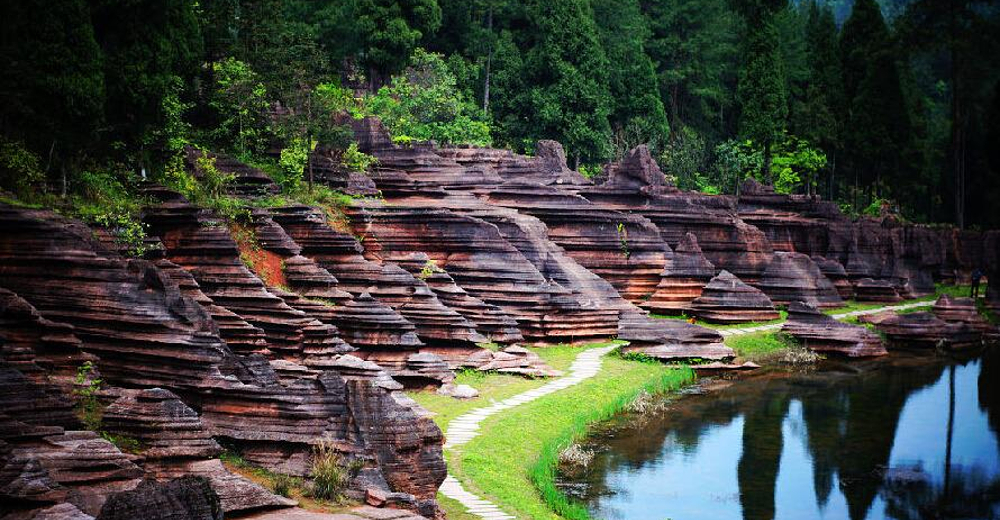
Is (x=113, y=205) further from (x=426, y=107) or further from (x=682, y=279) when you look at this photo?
(x=426, y=107)

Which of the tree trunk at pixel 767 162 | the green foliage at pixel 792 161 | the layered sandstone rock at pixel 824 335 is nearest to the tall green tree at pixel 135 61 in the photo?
the layered sandstone rock at pixel 824 335

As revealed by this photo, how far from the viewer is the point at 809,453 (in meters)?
29.6

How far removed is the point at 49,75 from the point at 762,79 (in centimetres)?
Answer: 4769

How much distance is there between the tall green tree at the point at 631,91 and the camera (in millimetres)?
69750

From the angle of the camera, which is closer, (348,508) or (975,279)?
(348,508)

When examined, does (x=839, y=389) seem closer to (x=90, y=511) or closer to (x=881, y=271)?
(x=881, y=271)

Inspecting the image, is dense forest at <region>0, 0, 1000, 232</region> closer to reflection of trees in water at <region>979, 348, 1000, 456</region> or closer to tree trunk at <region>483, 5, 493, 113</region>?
tree trunk at <region>483, 5, 493, 113</region>

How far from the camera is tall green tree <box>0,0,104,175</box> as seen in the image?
2600 cm

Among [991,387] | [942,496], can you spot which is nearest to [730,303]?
[991,387]

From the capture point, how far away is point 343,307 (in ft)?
98.3

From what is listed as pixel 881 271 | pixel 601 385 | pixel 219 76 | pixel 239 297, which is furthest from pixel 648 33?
pixel 239 297

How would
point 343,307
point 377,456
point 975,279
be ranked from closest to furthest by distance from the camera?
point 377,456, point 343,307, point 975,279

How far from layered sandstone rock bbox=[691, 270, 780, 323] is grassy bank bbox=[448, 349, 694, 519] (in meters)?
8.10

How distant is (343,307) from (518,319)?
8.17 m
